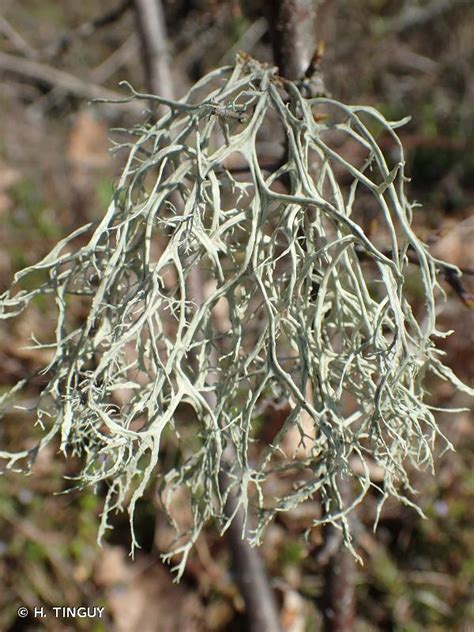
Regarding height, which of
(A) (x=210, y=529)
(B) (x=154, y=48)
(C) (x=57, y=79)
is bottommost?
(A) (x=210, y=529)

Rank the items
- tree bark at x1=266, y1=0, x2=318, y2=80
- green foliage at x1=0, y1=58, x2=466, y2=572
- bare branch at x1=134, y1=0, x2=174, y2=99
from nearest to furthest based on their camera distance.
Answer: green foliage at x1=0, y1=58, x2=466, y2=572 < tree bark at x1=266, y1=0, x2=318, y2=80 < bare branch at x1=134, y1=0, x2=174, y2=99

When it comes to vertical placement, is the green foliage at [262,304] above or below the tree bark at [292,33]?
below

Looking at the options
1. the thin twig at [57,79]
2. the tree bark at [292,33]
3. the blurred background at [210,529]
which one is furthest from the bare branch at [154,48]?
the tree bark at [292,33]

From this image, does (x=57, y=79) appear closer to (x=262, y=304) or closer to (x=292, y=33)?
(x=292, y=33)

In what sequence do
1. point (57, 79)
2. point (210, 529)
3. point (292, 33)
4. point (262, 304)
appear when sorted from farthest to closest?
point (57, 79) → point (210, 529) → point (292, 33) → point (262, 304)

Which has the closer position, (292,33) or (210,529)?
(292,33)

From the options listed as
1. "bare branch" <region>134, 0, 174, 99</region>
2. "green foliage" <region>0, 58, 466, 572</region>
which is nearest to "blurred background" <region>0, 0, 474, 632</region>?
"bare branch" <region>134, 0, 174, 99</region>

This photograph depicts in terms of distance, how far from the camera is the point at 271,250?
77 centimetres

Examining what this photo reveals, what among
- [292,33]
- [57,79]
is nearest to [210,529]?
[292,33]

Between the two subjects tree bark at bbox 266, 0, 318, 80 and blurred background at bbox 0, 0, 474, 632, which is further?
blurred background at bbox 0, 0, 474, 632

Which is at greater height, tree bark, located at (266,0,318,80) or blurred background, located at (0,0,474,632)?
tree bark, located at (266,0,318,80)

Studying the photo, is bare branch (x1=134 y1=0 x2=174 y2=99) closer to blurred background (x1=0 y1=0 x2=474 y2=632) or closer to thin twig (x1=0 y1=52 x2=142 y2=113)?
blurred background (x1=0 y1=0 x2=474 y2=632)

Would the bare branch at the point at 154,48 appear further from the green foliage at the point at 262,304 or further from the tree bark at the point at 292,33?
the green foliage at the point at 262,304

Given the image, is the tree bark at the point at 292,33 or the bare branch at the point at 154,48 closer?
the tree bark at the point at 292,33
